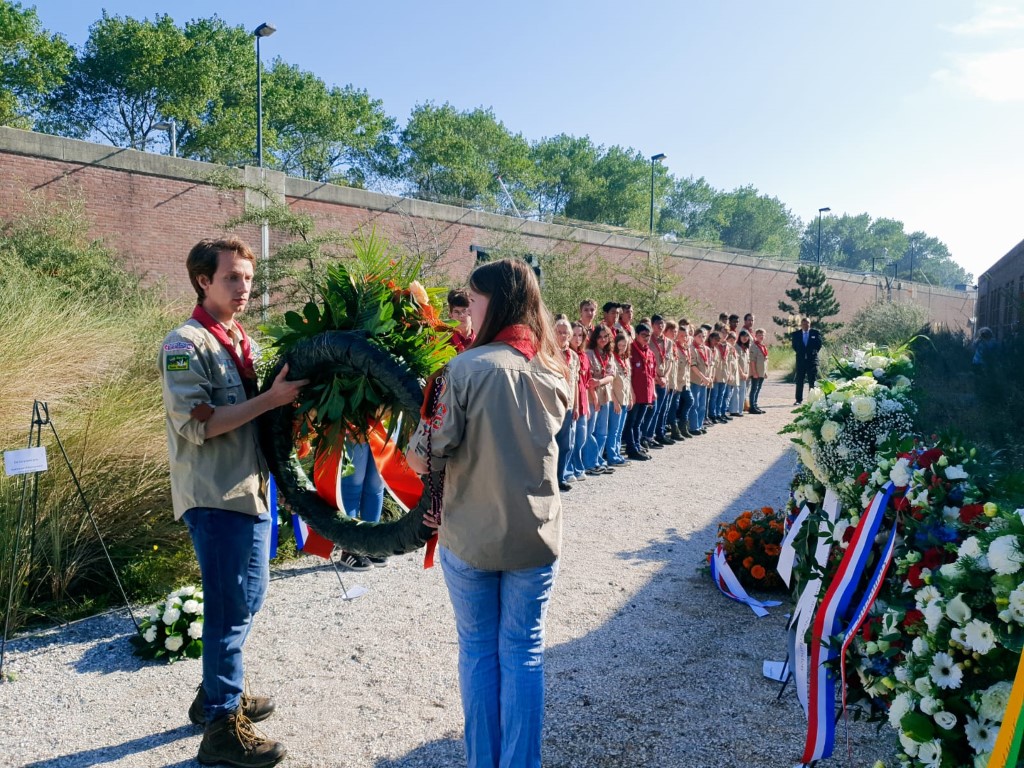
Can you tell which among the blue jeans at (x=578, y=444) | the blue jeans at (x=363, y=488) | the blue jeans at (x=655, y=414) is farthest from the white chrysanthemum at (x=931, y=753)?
the blue jeans at (x=655, y=414)

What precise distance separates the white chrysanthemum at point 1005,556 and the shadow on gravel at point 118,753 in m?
3.12

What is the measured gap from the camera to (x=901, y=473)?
Answer: 298 centimetres

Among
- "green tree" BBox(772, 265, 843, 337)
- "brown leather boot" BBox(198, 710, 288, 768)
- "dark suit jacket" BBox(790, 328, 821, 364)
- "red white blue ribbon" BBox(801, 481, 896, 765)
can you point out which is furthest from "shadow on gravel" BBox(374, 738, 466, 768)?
"green tree" BBox(772, 265, 843, 337)

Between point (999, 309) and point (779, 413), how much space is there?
18.3 metres

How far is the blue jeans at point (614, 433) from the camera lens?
10531 mm

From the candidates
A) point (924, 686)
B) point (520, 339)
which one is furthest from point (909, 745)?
point (520, 339)

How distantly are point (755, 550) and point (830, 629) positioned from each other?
2.44 meters

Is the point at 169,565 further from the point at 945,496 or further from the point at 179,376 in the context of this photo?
the point at 945,496

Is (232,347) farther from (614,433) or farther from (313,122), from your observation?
(313,122)

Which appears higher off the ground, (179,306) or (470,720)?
(179,306)

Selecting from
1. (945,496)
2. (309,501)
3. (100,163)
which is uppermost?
(100,163)

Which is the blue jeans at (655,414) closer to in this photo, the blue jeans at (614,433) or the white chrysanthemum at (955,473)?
the blue jeans at (614,433)

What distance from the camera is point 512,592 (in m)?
2.72

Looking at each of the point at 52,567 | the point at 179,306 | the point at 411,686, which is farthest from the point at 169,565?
the point at 179,306
